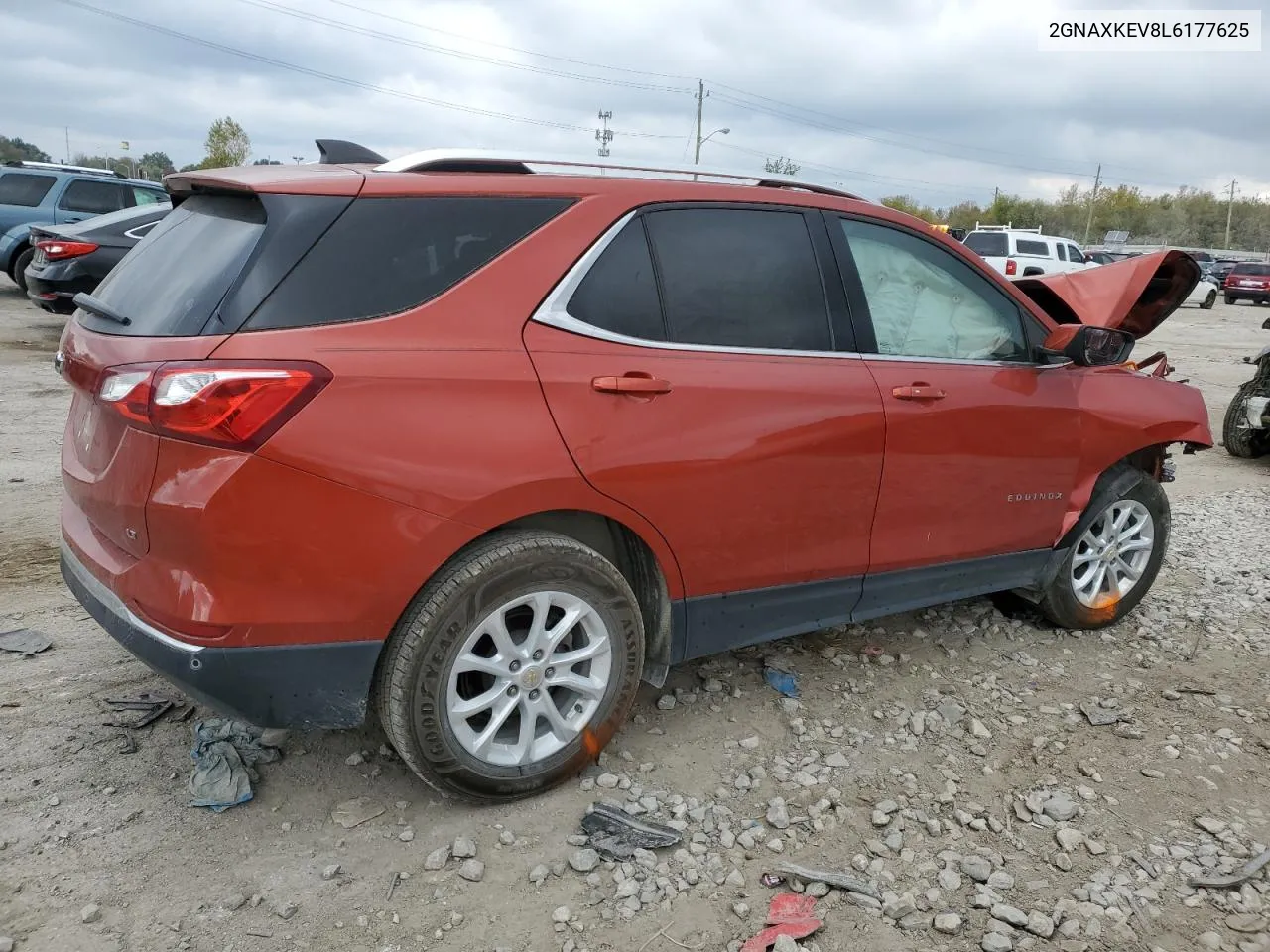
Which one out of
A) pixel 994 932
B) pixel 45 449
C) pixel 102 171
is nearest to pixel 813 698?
pixel 994 932

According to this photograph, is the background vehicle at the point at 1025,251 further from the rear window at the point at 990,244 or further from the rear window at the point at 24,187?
the rear window at the point at 24,187

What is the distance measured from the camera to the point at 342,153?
10.5 ft

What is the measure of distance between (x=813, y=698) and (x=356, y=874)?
1.79m

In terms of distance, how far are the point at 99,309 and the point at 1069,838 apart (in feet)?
10.5

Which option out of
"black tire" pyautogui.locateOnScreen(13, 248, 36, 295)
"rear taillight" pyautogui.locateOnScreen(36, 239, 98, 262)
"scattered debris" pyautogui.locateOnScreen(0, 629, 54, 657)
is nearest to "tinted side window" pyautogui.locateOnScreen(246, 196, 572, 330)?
"scattered debris" pyautogui.locateOnScreen(0, 629, 54, 657)

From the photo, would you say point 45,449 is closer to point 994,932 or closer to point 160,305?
point 160,305

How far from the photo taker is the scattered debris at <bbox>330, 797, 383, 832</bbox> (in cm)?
277

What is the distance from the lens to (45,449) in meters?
6.41

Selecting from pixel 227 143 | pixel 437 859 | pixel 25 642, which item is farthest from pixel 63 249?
pixel 227 143

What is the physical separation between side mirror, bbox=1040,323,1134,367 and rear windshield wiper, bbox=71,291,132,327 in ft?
10.6

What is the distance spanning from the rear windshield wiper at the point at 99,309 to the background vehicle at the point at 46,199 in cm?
1284

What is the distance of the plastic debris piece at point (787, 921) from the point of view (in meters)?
2.37

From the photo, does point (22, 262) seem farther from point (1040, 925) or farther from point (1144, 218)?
point (1144, 218)

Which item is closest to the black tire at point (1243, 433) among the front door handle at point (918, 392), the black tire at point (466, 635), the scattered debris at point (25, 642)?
the front door handle at point (918, 392)
